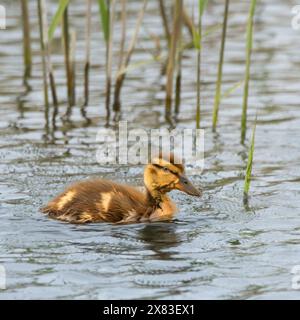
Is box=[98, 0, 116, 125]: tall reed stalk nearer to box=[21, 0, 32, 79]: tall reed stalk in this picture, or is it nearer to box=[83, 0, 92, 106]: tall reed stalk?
box=[83, 0, 92, 106]: tall reed stalk

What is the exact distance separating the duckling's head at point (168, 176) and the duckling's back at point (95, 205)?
218 mm

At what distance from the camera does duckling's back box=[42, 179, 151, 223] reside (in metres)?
7.14

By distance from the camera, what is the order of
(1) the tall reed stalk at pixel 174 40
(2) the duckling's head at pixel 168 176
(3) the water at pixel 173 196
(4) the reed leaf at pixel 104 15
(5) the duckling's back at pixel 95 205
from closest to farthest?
(3) the water at pixel 173 196 < (5) the duckling's back at pixel 95 205 < (2) the duckling's head at pixel 168 176 < (4) the reed leaf at pixel 104 15 < (1) the tall reed stalk at pixel 174 40

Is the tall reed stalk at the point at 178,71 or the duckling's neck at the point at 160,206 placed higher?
the tall reed stalk at the point at 178,71

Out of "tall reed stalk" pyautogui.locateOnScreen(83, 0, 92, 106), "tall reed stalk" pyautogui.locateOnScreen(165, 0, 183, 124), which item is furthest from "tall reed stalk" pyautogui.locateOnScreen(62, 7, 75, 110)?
"tall reed stalk" pyautogui.locateOnScreen(165, 0, 183, 124)

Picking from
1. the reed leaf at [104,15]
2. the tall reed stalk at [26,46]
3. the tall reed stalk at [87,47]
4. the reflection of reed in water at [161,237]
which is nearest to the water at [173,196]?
the reflection of reed in water at [161,237]

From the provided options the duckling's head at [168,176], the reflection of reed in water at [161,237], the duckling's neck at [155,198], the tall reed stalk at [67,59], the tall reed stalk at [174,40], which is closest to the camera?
the reflection of reed in water at [161,237]

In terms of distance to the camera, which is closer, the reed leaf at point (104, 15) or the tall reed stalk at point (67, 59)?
the reed leaf at point (104, 15)

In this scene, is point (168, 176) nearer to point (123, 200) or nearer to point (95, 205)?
point (123, 200)

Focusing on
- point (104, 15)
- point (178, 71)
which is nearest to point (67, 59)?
point (104, 15)

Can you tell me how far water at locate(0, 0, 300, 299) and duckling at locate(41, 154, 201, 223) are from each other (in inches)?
4.2

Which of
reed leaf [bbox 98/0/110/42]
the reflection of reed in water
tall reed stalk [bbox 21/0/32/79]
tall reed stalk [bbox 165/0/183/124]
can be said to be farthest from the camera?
tall reed stalk [bbox 21/0/32/79]

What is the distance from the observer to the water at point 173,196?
5.94m

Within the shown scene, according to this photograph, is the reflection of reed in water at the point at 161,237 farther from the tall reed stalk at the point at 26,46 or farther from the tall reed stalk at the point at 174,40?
the tall reed stalk at the point at 26,46
